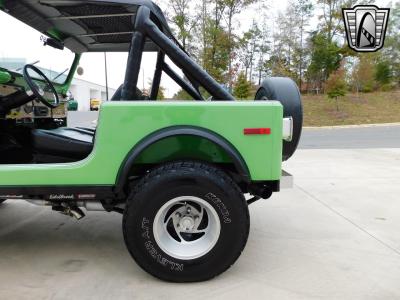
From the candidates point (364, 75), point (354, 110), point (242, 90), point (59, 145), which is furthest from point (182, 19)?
point (59, 145)

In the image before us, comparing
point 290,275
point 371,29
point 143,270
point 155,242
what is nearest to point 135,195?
point 155,242

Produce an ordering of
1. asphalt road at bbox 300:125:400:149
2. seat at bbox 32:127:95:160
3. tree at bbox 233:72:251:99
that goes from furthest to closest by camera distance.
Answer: tree at bbox 233:72:251:99, asphalt road at bbox 300:125:400:149, seat at bbox 32:127:95:160

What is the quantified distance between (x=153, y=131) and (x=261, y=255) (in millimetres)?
1332

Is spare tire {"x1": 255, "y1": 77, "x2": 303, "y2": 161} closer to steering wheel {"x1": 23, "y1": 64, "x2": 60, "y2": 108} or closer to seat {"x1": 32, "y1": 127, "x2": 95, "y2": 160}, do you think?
seat {"x1": 32, "y1": 127, "x2": 95, "y2": 160}

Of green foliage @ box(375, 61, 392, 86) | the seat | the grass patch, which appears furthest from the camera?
green foliage @ box(375, 61, 392, 86)

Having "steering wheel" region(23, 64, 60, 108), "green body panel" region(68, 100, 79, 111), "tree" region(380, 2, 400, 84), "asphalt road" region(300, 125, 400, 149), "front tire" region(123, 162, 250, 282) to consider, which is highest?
"tree" region(380, 2, 400, 84)

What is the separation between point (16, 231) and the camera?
13.3 ft

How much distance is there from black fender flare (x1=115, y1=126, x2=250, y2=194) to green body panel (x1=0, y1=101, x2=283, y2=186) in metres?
0.03

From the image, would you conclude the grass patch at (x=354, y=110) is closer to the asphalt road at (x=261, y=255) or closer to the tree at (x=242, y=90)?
the tree at (x=242, y=90)

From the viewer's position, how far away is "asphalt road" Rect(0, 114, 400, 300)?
2.76m

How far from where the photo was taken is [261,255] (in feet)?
11.1

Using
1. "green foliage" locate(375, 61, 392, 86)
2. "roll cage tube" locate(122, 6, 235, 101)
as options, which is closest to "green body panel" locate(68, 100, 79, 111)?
"roll cage tube" locate(122, 6, 235, 101)

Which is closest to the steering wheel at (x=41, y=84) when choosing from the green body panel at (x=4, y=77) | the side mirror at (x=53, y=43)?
the green body panel at (x=4, y=77)

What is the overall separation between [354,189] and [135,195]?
379 cm
